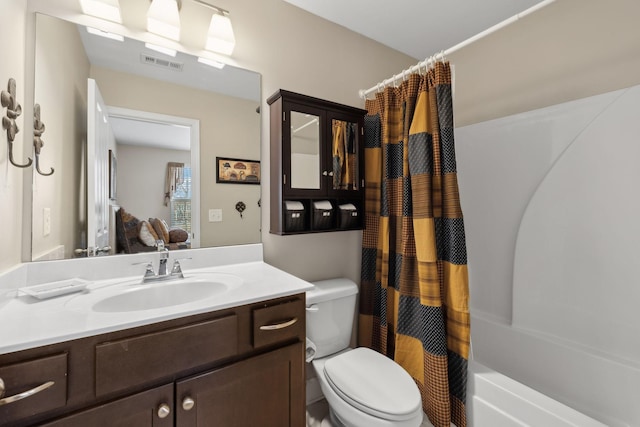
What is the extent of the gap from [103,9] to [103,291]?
1174mm

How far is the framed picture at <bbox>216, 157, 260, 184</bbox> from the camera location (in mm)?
1469

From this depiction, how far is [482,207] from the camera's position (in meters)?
1.91

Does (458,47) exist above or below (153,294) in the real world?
above

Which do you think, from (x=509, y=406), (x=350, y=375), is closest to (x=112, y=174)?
(x=350, y=375)

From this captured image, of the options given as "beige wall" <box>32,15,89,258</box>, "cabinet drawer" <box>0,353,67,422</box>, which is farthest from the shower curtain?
"beige wall" <box>32,15,89,258</box>

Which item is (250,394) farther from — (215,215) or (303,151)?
(303,151)

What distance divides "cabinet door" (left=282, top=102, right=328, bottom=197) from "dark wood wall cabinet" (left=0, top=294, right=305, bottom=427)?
2.19 ft

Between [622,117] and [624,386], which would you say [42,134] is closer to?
[622,117]

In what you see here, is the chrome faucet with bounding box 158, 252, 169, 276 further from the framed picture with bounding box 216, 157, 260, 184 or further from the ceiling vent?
the ceiling vent

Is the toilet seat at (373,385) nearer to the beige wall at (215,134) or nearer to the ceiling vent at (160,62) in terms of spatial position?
the beige wall at (215,134)

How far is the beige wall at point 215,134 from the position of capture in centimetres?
129

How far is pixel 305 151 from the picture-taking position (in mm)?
1569

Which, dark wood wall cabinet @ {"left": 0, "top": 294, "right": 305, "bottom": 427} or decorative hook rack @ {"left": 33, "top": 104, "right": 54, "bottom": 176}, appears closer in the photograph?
dark wood wall cabinet @ {"left": 0, "top": 294, "right": 305, "bottom": 427}

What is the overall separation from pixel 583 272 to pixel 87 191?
2446 mm
